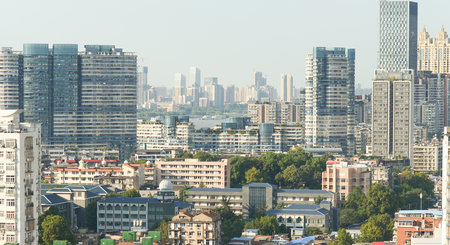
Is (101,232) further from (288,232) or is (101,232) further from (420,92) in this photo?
(420,92)

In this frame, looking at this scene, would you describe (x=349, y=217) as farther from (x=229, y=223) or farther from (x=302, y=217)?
(x=229, y=223)

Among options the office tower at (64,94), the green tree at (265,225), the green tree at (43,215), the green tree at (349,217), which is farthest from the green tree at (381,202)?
the office tower at (64,94)

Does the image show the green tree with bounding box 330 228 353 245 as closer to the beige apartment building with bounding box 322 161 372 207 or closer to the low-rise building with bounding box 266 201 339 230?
the low-rise building with bounding box 266 201 339 230

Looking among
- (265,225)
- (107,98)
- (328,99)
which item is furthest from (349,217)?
(328,99)

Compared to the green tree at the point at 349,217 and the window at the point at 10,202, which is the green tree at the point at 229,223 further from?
the window at the point at 10,202

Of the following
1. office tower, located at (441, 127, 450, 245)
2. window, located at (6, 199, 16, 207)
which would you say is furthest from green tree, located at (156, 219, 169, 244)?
office tower, located at (441, 127, 450, 245)
